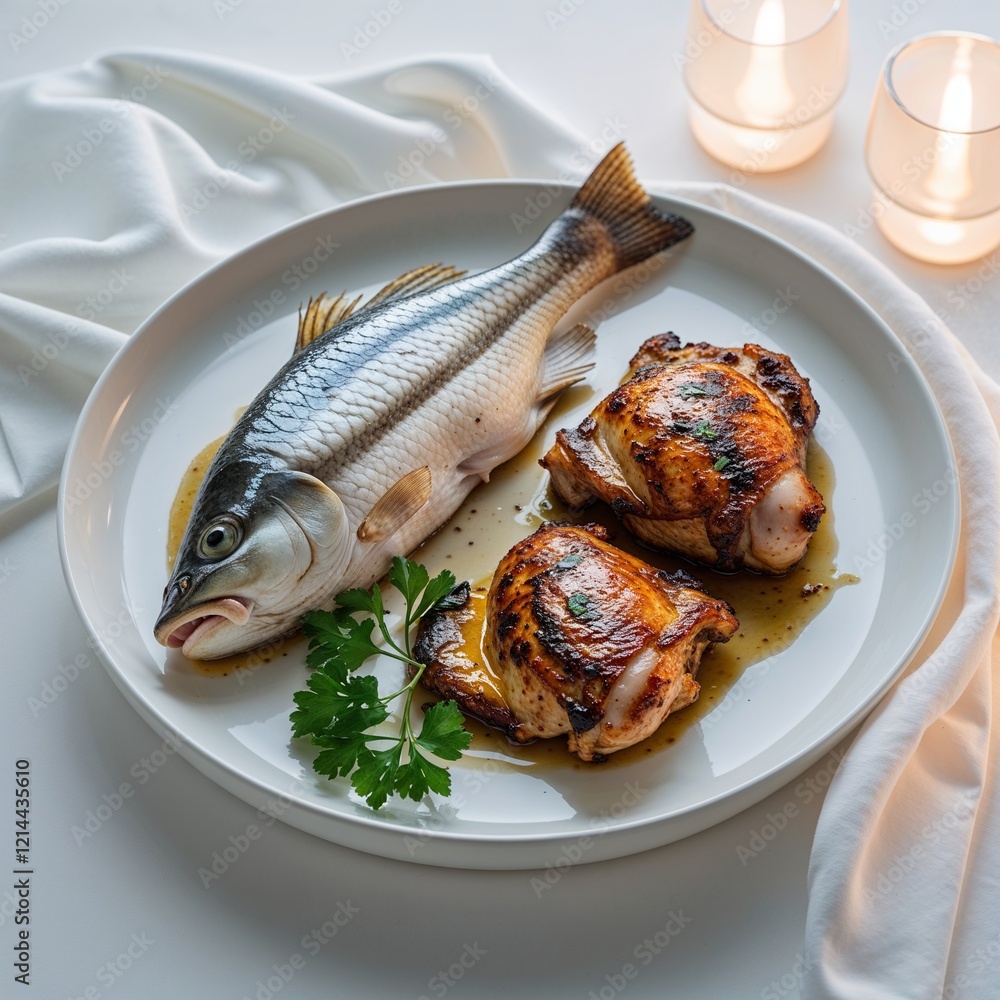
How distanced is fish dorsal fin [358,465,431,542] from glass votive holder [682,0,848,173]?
6.26ft

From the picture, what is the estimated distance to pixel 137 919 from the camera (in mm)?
3135

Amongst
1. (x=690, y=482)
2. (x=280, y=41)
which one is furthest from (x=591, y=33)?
(x=690, y=482)

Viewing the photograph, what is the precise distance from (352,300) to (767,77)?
1.63 meters

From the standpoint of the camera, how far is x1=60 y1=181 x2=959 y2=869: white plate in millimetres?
3072

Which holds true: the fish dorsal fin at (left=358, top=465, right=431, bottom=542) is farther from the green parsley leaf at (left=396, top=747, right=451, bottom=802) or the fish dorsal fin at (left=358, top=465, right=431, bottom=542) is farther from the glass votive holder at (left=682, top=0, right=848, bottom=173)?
the glass votive holder at (left=682, top=0, right=848, bottom=173)

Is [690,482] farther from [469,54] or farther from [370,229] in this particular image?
[469,54]

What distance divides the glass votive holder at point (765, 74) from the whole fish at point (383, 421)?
574 mm

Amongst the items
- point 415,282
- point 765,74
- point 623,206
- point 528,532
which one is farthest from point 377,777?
point 765,74

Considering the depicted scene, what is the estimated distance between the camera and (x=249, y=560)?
322cm

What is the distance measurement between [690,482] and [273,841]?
1.43 m

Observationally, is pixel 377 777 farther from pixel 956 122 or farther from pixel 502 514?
pixel 956 122

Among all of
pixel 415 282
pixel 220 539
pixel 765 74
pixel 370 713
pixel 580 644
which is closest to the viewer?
pixel 580 644

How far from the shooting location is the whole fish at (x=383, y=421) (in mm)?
3260

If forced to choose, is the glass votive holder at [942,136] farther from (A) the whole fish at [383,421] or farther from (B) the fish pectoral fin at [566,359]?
(B) the fish pectoral fin at [566,359]
